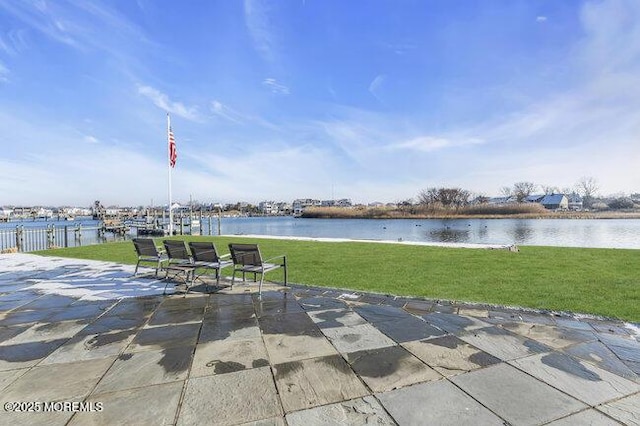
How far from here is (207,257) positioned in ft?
21.4

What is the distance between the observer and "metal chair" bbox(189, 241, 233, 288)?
6.29 metres

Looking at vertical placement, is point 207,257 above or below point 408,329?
above

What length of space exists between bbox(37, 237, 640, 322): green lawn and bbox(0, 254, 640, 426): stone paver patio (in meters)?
0.96

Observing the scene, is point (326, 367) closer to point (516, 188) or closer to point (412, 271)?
point (412, 271)

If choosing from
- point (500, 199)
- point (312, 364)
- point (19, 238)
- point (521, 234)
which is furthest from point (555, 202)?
point (312, 364)

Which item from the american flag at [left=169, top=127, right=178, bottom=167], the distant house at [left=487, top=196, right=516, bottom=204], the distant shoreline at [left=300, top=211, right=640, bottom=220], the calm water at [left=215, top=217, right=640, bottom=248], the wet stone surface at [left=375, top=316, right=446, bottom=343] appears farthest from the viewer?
the distant house at [left=487, top=196, right=516, bottom=204]

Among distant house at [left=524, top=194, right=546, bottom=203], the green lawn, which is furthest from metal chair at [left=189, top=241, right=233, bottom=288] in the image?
distant house at [left=524, top=194, right=546, bottom=203]

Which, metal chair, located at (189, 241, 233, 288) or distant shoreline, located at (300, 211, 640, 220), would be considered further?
distant shoreline, located at (300, 211, 640, 220)

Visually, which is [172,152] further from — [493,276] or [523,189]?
[523,189]

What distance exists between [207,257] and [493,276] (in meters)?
6.29

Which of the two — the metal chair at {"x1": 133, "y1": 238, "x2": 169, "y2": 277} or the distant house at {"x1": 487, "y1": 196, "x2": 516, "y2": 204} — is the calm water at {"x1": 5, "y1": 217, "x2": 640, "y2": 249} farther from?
the distant house at {"x1": 487, "y1": 196, "x2": 516, "y2": 204}

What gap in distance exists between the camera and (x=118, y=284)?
270 inches

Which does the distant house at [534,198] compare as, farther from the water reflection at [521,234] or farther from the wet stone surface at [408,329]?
the wet stone surface at [408,329]

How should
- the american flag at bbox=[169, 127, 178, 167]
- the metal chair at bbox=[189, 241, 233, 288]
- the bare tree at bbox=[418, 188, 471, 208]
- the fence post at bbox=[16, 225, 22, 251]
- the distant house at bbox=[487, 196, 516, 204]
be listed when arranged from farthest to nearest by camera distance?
the distant house at bbox=[487, 196, 516, 204] < the bare tree at bbox=[418, 188, 471, 208] < the american flag at bbox=[169, 127, 178, 167] < the fence post at bbox=[16, 225, 22, 251] < the metal chair at bbox=[189, 241, 233, 288]
